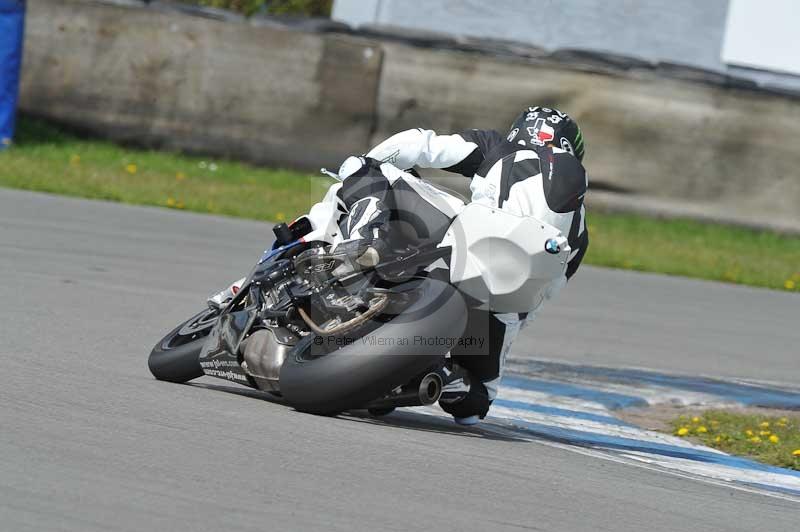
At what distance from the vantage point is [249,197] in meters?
13.9

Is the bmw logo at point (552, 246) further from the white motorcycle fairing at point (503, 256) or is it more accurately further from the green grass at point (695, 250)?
the green grass at point (695, 250)

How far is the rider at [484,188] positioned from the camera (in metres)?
A: 5.32

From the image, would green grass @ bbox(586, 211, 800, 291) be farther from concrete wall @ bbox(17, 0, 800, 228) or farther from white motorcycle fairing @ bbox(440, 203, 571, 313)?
white motorcycle fairing @ bbox(440, 203, 571, 313)

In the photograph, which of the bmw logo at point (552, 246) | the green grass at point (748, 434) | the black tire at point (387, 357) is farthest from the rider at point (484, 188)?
the green grass at point (748, 434)

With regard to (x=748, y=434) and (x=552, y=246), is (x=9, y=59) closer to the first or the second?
(x=748, y=434)

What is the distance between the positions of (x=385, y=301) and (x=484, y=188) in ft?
2.63

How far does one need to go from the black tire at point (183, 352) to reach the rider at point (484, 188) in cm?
99

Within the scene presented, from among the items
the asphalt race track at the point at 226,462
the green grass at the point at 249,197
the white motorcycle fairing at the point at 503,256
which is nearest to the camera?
the asphalt race track at the point at 226,462

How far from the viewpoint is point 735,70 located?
19.5m

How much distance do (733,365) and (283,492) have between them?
574 centimetres

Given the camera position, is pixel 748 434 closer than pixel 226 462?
No

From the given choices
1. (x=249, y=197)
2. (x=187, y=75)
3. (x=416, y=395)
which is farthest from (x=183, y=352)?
(x=187, y=75)

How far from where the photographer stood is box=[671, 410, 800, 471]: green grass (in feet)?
20.9

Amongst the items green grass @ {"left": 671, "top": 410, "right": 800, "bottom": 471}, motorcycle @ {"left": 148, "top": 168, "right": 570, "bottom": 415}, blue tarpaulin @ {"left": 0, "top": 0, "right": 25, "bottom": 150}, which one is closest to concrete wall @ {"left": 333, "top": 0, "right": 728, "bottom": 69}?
blue tarpaulin @ {"left": 0, "top": 0, "right": 25, "bottom": 150}
